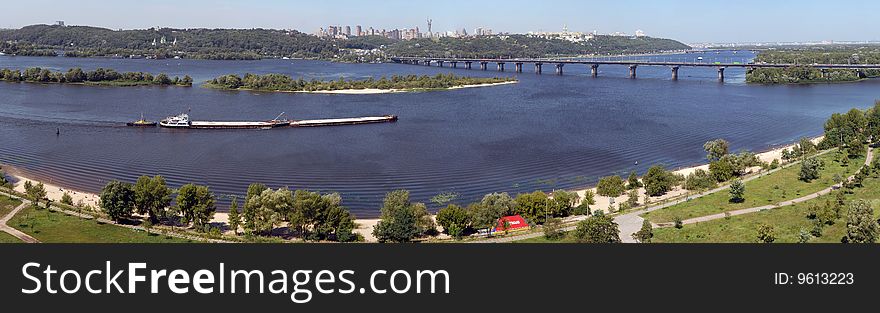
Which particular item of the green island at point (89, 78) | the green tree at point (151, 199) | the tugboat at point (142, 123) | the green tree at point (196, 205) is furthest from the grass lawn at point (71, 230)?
the green island at point (89, 78)

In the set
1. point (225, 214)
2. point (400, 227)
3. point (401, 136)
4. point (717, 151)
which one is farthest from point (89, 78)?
point (717, 151)

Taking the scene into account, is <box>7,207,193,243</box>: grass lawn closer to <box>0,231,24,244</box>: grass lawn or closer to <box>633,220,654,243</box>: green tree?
<box>0,231,24,244</box>: grass lawn

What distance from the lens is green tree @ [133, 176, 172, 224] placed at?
39.2 feet

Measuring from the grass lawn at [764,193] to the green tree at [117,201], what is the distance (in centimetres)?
1008

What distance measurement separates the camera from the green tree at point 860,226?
8914 mm

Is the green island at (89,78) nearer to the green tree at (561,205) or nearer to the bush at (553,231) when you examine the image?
the green tree at (561,205)

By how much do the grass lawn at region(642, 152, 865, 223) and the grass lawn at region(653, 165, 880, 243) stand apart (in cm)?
66

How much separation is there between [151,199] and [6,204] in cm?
289

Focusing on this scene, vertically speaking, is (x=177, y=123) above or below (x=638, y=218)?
above

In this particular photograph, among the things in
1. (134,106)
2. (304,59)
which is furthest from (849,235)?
(304,59)

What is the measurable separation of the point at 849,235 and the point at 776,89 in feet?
127

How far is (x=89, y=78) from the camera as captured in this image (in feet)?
141

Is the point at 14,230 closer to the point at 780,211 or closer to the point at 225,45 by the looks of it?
the point at 780,211

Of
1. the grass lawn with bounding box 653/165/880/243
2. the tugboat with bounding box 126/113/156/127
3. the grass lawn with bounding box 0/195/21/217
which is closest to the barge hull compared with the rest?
the tugboat with bounding box 126/113/156/127
